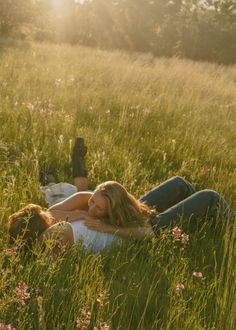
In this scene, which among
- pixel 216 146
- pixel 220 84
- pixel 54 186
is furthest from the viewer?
pixel 220 84

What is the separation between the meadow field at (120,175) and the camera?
101 inches

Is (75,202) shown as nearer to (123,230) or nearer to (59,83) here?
(123,230)

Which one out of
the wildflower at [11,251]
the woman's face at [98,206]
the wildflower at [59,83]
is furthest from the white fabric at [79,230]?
the wildflower at [59,83]

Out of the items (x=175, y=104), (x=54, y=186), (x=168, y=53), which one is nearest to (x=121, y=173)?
(x=54, y=186)

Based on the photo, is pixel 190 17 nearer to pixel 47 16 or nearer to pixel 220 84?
pixel 47 16

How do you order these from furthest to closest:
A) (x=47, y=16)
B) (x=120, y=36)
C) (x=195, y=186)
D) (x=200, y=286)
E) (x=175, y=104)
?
(x=120, y=36), (x=47, y=16), (x=175, y=104), (x=195, y=186), (x=200, y=286)

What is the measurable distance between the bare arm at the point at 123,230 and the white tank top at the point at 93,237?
0.04m

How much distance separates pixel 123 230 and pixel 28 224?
72cm

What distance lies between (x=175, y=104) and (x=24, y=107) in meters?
2.70

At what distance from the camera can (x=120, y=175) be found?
4.90 metres

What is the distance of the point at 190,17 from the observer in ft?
121

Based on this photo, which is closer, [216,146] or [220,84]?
[216,146]

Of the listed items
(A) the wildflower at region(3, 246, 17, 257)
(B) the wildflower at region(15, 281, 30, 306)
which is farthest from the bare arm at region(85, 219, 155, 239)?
(B) the wildflower at region(15, 281, 30, 306)

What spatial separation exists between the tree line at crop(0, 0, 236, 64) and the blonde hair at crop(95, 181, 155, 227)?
924 inches
